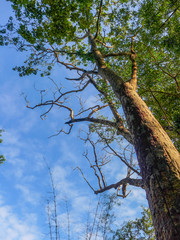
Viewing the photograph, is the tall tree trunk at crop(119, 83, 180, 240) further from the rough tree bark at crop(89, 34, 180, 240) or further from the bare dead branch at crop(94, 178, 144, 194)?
the bare dead branch at crop(94, 178, 144, 194)

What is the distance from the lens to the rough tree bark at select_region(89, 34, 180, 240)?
1.46 metres

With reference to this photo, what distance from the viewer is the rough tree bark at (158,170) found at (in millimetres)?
1460

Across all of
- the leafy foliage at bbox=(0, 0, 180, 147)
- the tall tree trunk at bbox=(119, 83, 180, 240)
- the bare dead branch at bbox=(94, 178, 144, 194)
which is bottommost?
the tall tree trunk at bbox=(119, 83, 180, 240)

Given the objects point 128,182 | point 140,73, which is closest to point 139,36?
point 140,73

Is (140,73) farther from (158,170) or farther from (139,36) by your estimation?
(158,170)

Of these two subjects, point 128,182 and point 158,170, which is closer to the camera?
point 158,170

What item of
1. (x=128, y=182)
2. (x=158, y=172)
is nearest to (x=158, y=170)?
(x=158, y=172)

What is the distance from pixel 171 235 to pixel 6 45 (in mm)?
8377

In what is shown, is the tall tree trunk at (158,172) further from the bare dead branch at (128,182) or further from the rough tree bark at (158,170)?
the bare dead branch at (128,182)

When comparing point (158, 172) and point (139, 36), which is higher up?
point (139, 36)

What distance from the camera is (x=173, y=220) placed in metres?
1.40

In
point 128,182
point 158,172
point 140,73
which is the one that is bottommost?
point 158,172

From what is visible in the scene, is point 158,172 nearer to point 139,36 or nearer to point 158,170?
point 158,170

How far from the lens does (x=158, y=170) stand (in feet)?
5.93
